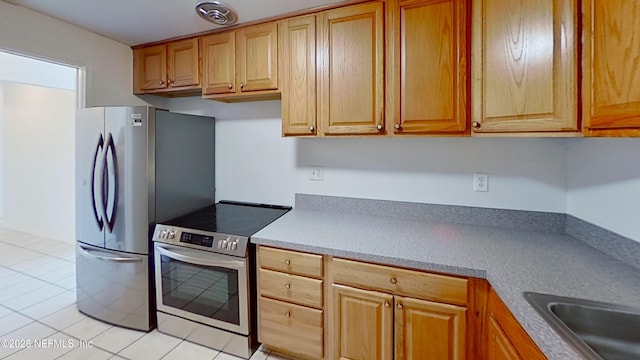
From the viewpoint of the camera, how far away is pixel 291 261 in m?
1.66

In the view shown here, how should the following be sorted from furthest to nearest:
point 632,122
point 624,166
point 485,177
→ 1. point 485,177
2. point 624,166
3. point 632,122

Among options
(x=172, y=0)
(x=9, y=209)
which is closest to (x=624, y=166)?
(x=172, y=0)

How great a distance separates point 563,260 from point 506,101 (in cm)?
78

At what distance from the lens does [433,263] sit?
4.40 ft

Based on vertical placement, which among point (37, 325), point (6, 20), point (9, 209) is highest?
point (6, 20)

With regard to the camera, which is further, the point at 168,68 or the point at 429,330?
the point at 168,68

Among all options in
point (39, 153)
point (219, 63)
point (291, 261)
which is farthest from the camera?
point (39, 153)

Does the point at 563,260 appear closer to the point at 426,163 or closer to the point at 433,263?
the point at 433,263

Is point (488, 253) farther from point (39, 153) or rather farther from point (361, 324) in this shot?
point (39, 153)

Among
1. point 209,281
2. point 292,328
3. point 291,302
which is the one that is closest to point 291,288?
point 291,302

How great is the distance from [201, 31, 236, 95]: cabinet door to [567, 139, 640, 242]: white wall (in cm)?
218

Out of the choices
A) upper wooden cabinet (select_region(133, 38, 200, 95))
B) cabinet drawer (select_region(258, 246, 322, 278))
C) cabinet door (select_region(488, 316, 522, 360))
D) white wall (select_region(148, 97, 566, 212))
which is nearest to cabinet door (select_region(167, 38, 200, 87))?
upper wooden cabinet (select_region(133, 38, 200, 95))

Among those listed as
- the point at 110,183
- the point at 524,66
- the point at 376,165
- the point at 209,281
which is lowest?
the point at 209,281

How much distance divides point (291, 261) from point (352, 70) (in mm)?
1187
